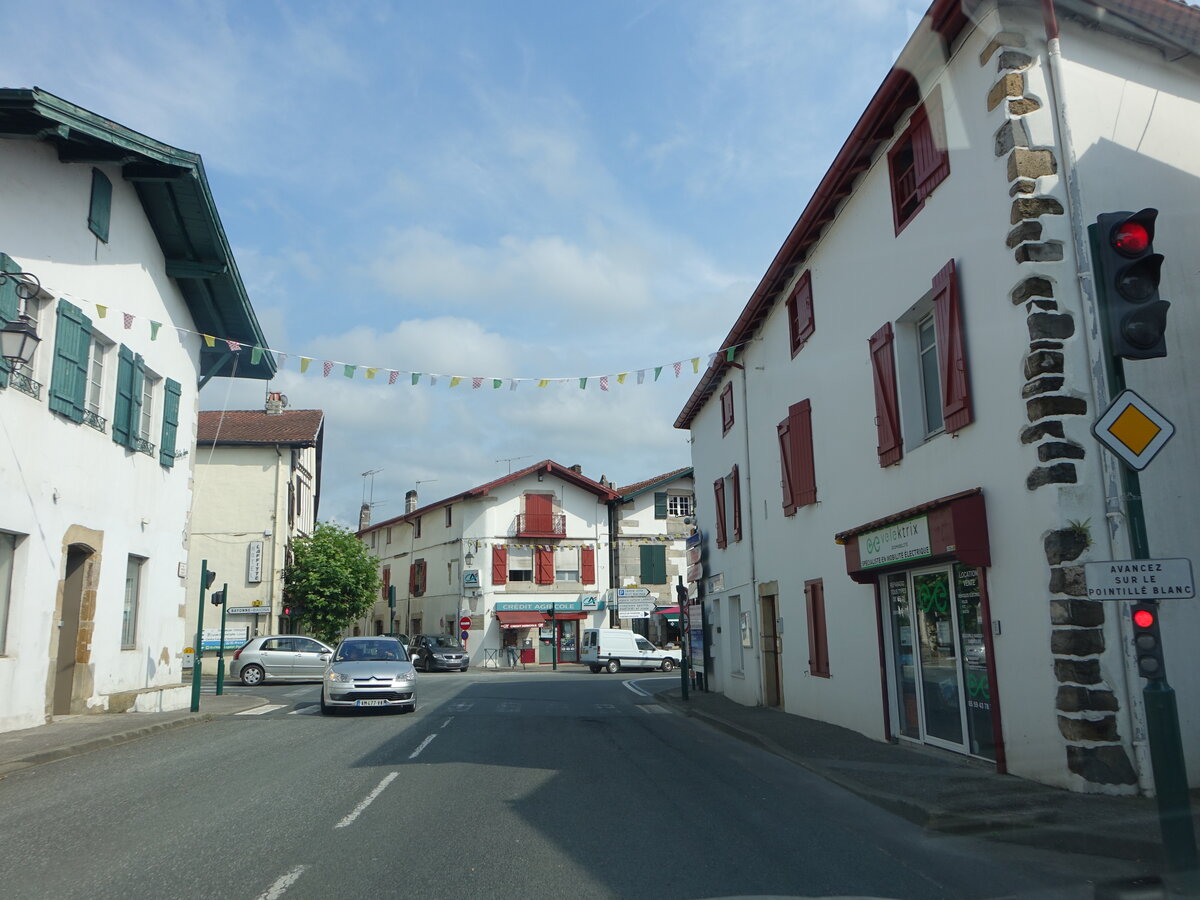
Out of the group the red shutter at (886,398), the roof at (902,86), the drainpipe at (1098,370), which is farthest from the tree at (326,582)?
the drainpipe at (1098,370)

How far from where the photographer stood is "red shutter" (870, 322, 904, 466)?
11.5 m

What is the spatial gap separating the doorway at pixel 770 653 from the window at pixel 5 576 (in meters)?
12.4

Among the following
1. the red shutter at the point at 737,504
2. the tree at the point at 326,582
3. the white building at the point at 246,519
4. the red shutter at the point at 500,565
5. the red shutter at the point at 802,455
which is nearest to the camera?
the red shutter at the point at 802,455

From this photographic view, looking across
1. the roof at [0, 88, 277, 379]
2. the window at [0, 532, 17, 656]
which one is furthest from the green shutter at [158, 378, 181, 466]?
the window at [0, 532, 17, 656]

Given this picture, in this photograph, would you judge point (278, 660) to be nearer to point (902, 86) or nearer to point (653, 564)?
point (653, 564)

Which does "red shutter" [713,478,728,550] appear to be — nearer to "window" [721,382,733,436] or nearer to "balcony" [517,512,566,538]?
"window" [721,382,733,436]

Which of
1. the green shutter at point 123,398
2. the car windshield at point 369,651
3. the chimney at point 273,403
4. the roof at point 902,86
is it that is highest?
the chimney at point 273,403

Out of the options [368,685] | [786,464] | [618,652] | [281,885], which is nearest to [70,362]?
[368,685]

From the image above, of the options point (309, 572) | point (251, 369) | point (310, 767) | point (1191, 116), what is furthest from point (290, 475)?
point (1191, 116)

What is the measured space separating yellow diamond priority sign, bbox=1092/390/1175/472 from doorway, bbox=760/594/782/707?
12.1 m

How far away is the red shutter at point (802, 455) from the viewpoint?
15.1 metres

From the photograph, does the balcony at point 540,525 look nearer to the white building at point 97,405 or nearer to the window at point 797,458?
the white building at point 97,405

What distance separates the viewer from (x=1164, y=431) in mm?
5871

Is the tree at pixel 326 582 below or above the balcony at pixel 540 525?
below
